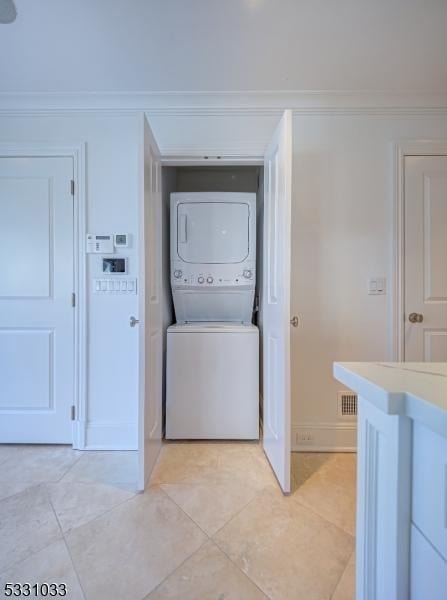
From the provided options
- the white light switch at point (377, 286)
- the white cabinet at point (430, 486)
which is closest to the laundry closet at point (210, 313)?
the white light switch at point (377, 286)

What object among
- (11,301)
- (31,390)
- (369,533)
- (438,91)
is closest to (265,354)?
(369,533)

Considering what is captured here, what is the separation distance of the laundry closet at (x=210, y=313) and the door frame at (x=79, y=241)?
55 centimetres

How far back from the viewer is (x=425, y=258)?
73.5 inches

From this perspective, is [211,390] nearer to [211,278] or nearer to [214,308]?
[214,308]

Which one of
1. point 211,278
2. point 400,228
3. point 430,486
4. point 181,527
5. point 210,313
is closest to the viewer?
point 430,486

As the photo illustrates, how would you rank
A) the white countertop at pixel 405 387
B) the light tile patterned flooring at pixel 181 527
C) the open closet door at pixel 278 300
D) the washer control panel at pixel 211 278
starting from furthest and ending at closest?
1. the washer control panel at pixel 211 278
2. the open closet door at pixel 278 300
3. the light tile patterned flooring at pixel 181 527
4. the white countertop at pixel 405 387

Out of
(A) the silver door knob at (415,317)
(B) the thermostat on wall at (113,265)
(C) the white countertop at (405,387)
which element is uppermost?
(B) the thermostat on wall at (113,265)

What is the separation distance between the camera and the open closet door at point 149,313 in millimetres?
1438

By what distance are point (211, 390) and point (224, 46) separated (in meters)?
2.08

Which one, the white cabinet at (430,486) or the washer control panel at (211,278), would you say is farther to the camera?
the washer control panel at (211,278)

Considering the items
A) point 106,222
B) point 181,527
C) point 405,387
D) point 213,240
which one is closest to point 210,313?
point 213,240

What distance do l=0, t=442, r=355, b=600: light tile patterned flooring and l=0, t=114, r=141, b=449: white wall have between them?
0.26m

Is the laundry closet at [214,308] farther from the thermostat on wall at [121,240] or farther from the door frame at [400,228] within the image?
the door frame at [400,228]

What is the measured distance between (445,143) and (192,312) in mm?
2145
